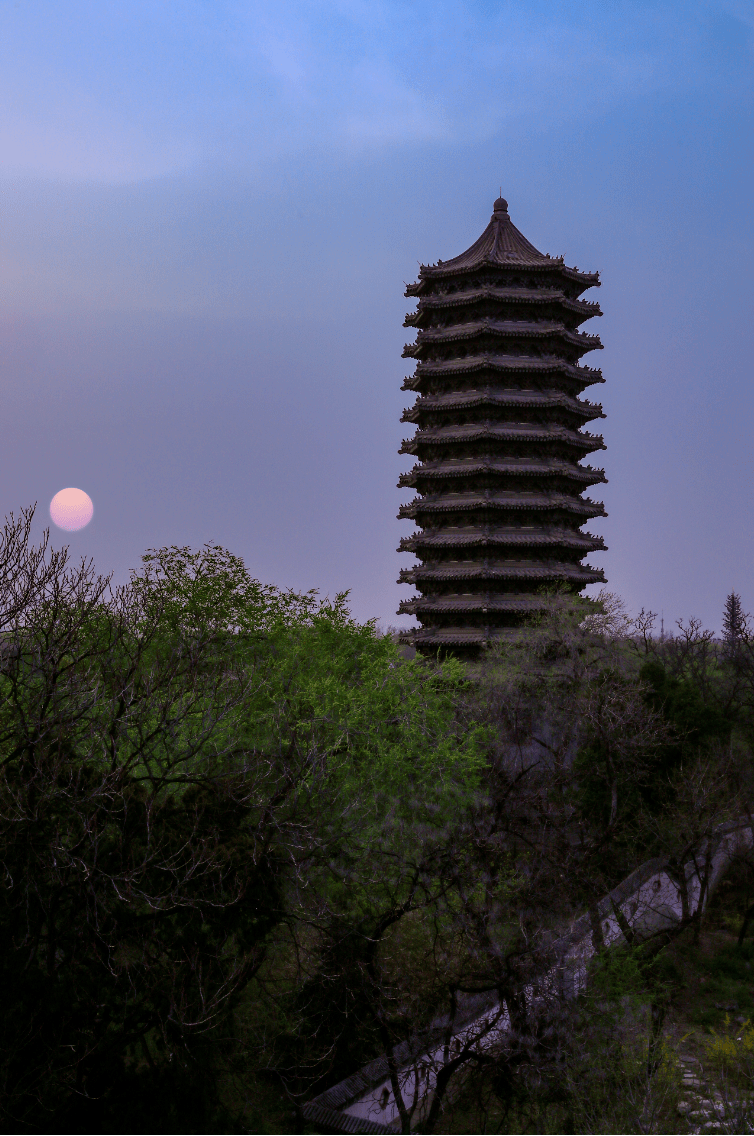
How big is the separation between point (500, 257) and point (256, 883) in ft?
121

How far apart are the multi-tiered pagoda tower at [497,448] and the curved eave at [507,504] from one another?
0.07 m

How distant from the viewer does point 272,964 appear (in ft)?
64.0

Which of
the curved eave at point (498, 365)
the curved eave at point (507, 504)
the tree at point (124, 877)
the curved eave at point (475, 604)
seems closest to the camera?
the tree at point (124, 877)

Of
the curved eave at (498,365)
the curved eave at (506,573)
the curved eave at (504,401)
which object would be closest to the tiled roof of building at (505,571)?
the curved eave at (506,573)

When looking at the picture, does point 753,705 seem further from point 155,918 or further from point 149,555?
point 155,918

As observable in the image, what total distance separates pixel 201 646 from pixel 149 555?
17.5 metres

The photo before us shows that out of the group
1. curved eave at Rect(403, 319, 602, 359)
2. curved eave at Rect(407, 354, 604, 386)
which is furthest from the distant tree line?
curved eave at Rect(403, 319, 602, 359)

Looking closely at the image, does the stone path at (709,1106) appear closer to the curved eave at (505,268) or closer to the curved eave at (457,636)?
the curved eave at (457,636)

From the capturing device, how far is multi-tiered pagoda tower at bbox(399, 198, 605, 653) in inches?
1724

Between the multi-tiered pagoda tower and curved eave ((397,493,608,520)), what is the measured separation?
0.24 feet

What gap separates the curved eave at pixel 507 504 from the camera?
43.6 metres

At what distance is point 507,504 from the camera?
143 ft

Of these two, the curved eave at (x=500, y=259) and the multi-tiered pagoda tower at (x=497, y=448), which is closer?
the multi-tiered pagoda tower at (x=497, y=448)

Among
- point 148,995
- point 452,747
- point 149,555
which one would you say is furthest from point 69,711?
point 149,555
